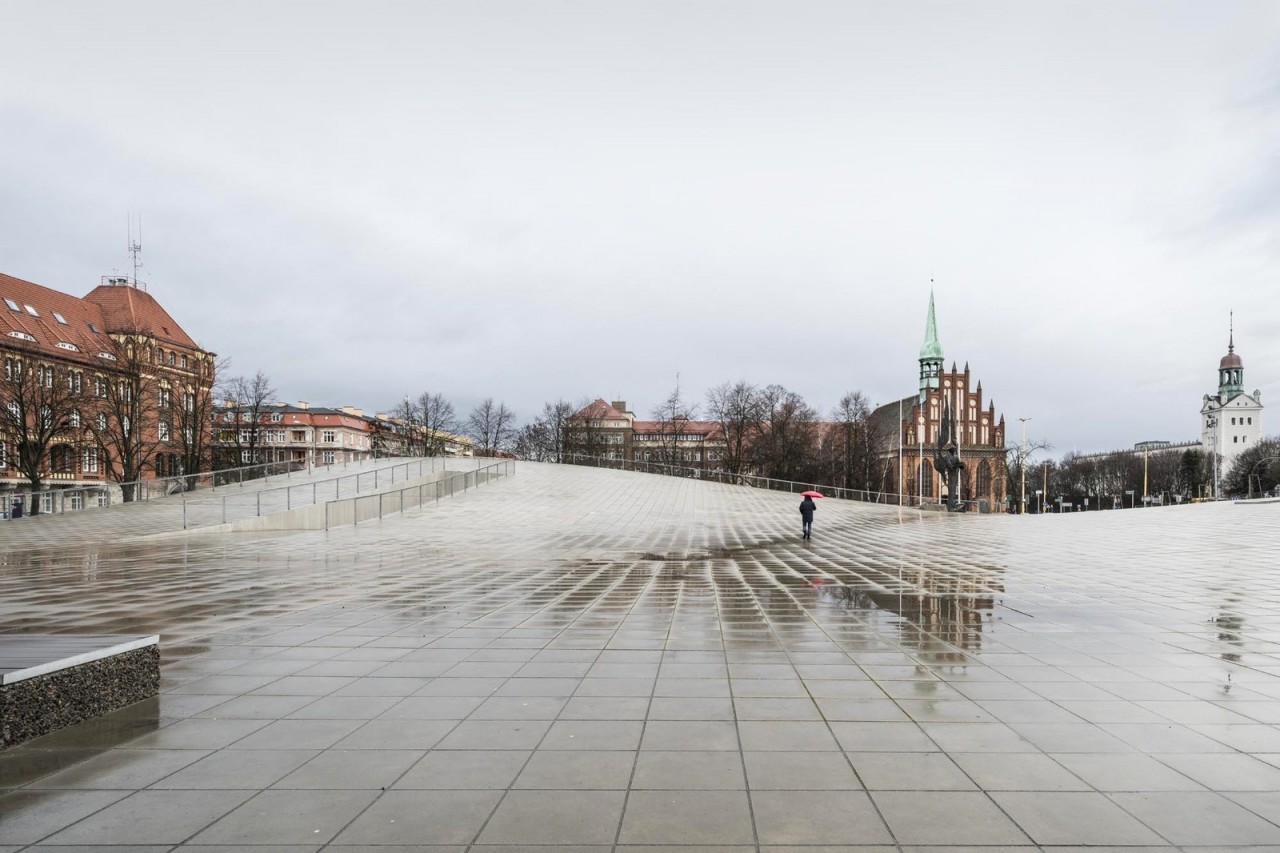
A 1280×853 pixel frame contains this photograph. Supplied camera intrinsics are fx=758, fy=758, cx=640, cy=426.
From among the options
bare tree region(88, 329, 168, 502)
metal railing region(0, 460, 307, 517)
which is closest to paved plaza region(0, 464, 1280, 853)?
metal railing region(0, 460, 307, 517)

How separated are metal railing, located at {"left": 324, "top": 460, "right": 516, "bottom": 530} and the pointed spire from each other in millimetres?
71638

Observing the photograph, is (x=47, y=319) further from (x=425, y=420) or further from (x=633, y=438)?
(x=633, y=438)

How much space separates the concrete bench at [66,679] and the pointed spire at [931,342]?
99511mm

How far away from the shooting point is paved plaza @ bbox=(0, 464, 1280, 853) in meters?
3.40

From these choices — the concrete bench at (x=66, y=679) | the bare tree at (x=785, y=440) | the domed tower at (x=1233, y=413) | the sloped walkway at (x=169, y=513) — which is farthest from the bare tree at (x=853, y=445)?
the domed tower at (x=1233, y=413)

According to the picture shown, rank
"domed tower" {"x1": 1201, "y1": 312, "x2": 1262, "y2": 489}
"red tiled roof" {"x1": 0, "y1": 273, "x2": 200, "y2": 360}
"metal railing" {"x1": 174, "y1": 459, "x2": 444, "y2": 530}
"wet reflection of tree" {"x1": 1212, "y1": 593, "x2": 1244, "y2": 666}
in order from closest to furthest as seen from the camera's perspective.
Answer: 1. "wet reflection of tree" {"x1": 1212, "y1": 593, "x2": 1244, "y2": 666}
2. "metal railing" {"x1": 174, "y1": 459, "x2": 444, "y2": 530}
3. "red tiled roof" {"x1": 0, "y1": 273, "x2": 200, "y2": 360}
4. "domed tower" {"x1": 1201, "y1": 312, "x2": 1262, "y2": 489}

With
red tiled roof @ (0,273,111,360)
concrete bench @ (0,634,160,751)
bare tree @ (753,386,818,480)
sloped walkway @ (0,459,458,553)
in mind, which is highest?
red tiled roof @ (0,273,111,360)

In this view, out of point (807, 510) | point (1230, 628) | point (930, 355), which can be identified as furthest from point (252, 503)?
point (930, 355)

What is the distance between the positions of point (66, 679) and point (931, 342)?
10124 centimetres

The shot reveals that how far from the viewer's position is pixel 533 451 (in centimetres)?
8156

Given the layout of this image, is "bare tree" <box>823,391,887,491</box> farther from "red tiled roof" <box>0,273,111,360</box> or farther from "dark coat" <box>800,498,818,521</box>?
"red tiled roof" <box>0,273,111,360</box>

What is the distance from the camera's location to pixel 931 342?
96.6 m

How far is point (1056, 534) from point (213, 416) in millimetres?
51726

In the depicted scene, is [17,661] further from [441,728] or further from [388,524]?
[388,524]
